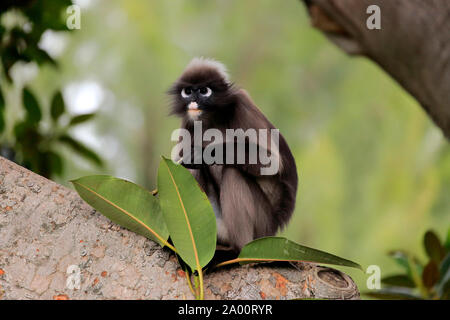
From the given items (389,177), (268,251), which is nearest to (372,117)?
(389,177)

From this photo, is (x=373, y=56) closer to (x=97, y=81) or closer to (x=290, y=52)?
(x=290, y=52)

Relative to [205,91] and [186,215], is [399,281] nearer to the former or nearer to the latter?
[205,91]

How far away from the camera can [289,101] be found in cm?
661

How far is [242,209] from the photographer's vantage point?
191cm

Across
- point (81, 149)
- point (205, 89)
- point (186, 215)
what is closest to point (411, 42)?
point (205, 89)

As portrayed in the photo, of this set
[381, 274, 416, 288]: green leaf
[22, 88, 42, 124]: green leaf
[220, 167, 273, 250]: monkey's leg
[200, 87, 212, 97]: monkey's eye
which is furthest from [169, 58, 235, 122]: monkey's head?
[381, 274, 416, 288]: green leaf

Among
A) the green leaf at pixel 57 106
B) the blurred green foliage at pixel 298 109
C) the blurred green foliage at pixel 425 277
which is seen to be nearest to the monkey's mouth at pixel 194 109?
the green leaf at pixel 57 106

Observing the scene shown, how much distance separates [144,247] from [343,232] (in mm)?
5170

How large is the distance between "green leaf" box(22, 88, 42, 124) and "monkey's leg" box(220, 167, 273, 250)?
4.49 feet

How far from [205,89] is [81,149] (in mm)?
1069

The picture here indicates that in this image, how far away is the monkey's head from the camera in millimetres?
2066

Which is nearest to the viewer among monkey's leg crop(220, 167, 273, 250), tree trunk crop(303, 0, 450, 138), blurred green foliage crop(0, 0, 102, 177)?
monkey's leg crop(220, 167, 273, 250)

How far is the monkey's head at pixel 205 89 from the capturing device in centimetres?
207

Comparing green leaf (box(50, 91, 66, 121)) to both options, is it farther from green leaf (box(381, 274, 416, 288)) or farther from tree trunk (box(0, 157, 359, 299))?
green leaf (box(381, 274, 416, 288))
